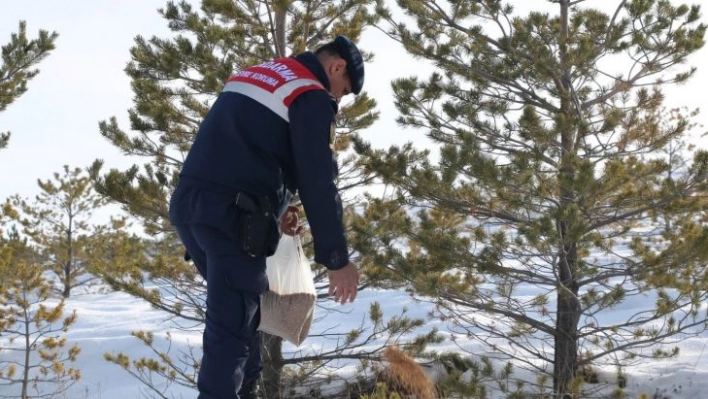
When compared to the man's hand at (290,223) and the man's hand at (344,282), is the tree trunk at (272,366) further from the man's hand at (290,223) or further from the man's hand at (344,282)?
the man's hand at (344,282)

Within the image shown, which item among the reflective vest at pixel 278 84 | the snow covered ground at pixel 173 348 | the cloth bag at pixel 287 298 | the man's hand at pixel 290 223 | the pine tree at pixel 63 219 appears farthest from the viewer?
the pine tree at pixel 63 219

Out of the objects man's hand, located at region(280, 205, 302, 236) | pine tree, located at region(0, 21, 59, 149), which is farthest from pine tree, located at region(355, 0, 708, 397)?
pine tree, located at region(0, 21, 59, 149)

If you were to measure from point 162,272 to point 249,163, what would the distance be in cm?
397

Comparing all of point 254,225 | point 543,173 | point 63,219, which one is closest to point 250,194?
point 254,225

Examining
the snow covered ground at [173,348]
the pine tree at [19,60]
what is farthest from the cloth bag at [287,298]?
the pine tree at [19,60]

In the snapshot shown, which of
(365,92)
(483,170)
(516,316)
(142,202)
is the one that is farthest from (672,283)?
(142,202)

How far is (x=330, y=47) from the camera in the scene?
10.7ft

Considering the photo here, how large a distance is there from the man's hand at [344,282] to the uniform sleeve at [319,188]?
31mm

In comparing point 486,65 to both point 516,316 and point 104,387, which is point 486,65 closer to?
point 516,316

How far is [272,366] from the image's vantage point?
633 centimetres

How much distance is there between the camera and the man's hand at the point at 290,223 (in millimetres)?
3432

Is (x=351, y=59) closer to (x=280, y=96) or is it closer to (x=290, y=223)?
(x=280, y=96)

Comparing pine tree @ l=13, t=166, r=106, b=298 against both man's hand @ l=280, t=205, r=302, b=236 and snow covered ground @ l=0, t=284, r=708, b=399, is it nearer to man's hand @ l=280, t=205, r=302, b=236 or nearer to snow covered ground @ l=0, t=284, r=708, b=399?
snow covered ground @ l=0, t=284, r=708, b=399

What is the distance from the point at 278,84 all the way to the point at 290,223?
68cm
